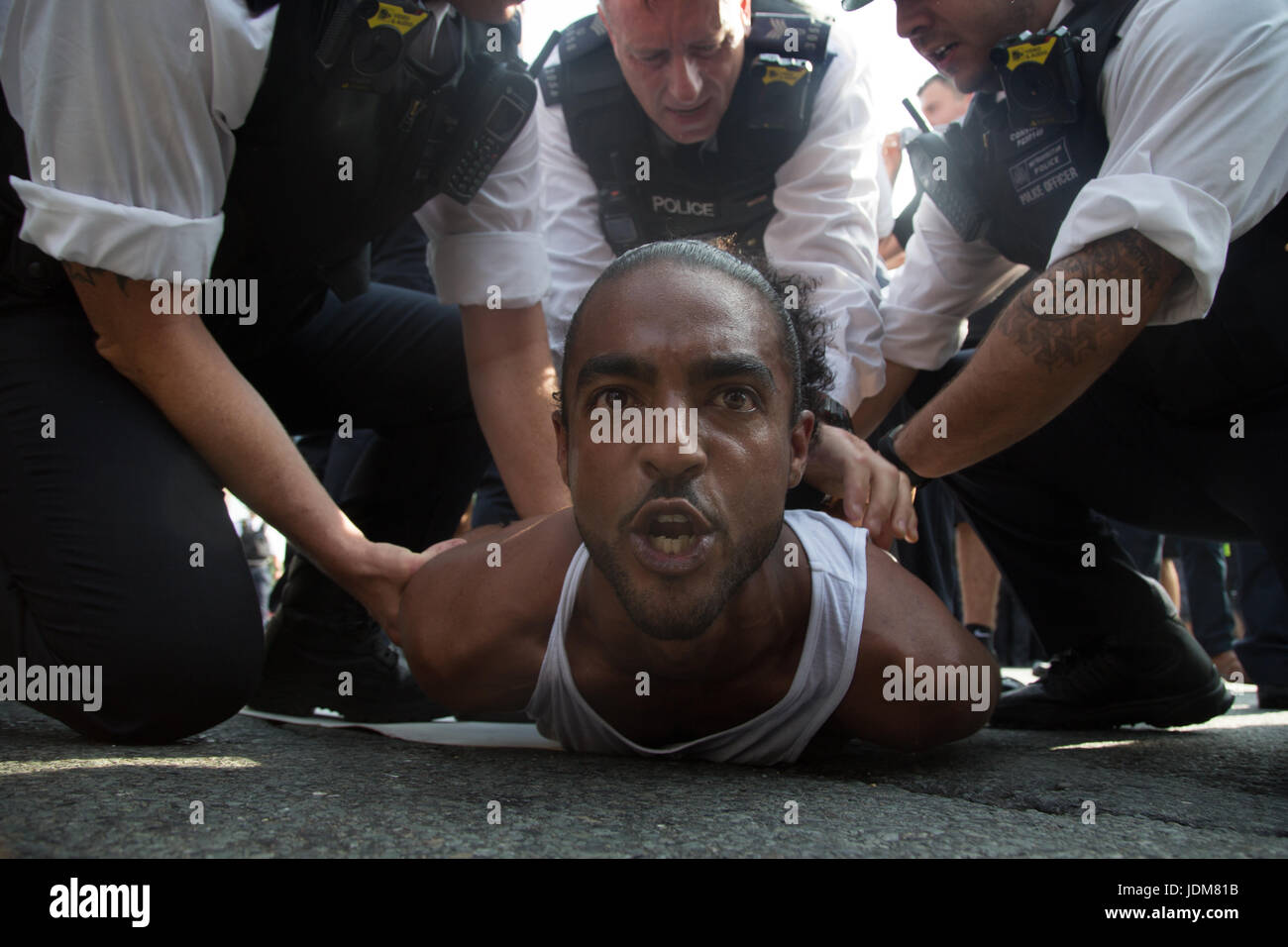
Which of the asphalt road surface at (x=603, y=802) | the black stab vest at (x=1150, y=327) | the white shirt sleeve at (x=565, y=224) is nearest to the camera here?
the asphalt road surface at (x=603, y=802)

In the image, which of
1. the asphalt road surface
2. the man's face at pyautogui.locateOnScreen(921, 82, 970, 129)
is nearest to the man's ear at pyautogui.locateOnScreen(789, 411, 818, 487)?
the asphalt road surface

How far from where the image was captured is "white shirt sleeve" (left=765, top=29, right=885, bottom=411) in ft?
9.00

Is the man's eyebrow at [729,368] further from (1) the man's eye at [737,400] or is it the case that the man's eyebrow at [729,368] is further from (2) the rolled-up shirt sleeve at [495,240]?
(2) the rolled-up shirt sleeve at [495,240]

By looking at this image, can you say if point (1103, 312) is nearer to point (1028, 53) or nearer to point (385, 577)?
point (1028, 53)

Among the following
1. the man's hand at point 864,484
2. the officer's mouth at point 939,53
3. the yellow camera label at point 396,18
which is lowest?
the man's hand at point 864,484

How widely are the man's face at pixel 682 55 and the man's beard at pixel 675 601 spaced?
1661 mm

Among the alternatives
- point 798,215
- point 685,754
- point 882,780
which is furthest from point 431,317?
point 882,780

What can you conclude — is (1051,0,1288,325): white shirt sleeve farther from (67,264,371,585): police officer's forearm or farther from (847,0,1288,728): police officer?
(67,264,371,585): police officer's forearm

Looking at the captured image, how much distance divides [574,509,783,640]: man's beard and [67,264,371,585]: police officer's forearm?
57cm

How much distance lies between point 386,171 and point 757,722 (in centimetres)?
134
